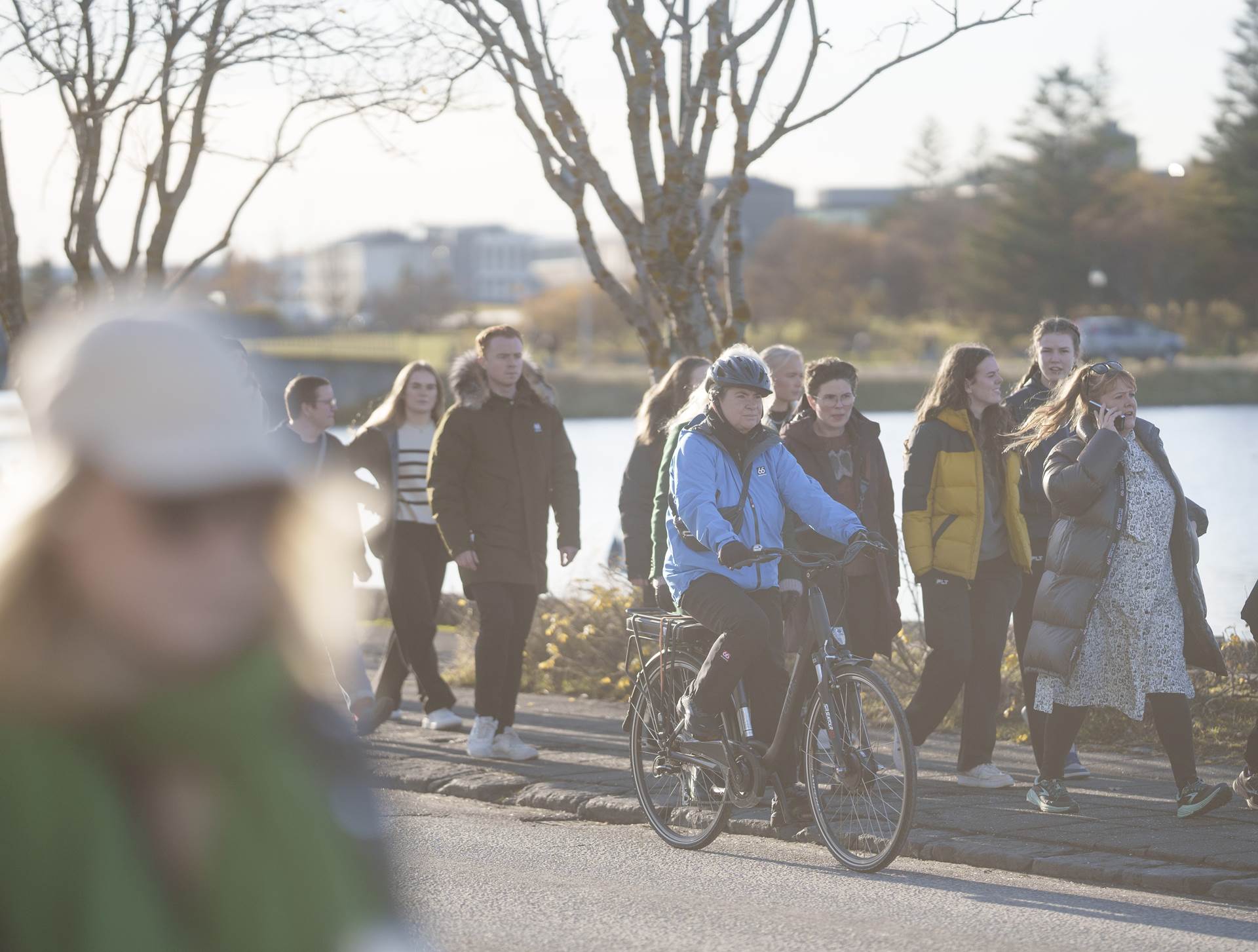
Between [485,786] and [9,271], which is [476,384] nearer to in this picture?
[485,786]

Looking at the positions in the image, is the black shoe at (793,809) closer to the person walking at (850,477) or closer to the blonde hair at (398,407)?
the person walking at (850,477)

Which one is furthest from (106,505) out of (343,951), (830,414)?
(830,414)

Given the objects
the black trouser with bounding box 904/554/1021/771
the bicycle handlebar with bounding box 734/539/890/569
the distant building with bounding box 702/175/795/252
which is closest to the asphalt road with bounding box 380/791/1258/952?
the bicycle handlebar with bounding box 734/539/890/569

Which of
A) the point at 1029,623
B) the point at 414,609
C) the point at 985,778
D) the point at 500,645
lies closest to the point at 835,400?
the point at 1029,623

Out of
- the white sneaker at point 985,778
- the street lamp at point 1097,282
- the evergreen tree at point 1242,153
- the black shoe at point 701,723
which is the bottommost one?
the white sneaker at point 985,778

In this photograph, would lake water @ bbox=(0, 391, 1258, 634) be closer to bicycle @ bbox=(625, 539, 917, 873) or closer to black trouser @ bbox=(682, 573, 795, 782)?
bicycle @ bbox=(625, 539, 917, 873)

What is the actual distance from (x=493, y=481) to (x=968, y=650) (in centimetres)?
242

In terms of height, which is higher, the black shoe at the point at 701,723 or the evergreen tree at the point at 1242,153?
the evergreen tree at the point at 1242,153

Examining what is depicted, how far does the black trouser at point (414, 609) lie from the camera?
1006cm

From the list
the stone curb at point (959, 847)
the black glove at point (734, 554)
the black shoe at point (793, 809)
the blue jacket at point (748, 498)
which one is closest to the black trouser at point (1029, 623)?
the stone curb at point (959, 847)

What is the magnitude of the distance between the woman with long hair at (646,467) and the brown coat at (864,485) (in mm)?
686

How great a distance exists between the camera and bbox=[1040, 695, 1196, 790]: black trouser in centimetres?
720

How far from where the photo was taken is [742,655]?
261 inches

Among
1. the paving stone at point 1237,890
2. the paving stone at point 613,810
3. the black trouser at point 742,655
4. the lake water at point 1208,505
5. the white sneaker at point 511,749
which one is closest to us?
the paving stone at point 1237,890
